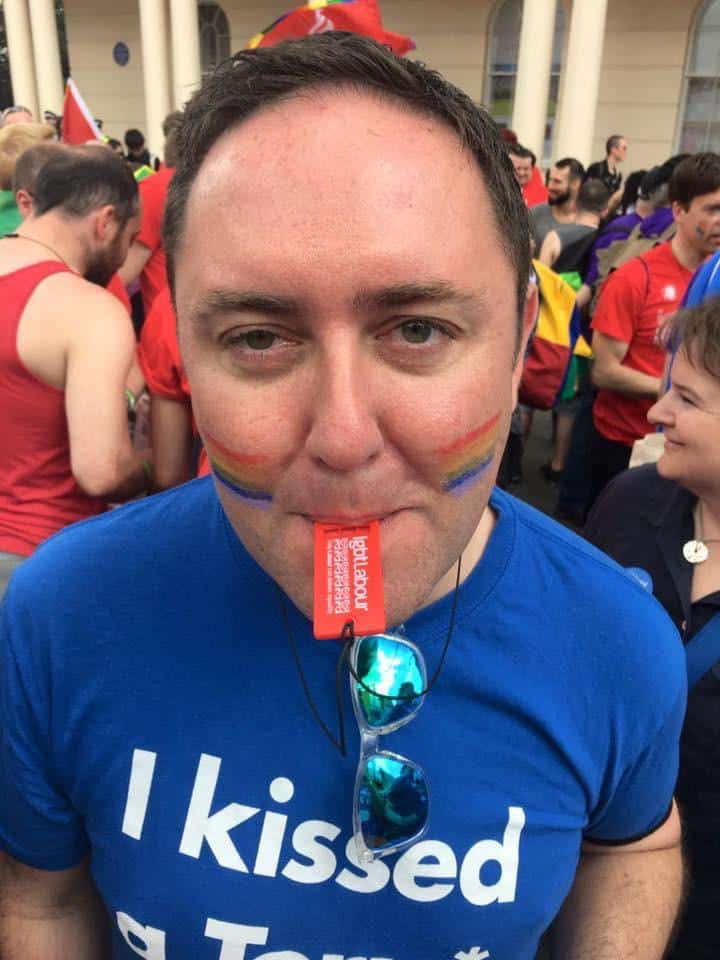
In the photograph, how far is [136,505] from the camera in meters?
1.10

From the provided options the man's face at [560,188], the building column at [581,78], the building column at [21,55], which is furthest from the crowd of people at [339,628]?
the building column at [21,55]

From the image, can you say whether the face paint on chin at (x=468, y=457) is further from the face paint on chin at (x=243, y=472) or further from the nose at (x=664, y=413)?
the nose at (x=664, y=413)

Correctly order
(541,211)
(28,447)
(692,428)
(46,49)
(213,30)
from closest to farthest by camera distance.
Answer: (692,428) < (28,447) < (541,211) < (46,49) < (213,30)

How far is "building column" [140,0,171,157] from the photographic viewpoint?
15.9 metres

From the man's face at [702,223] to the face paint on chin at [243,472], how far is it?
10.2 feet

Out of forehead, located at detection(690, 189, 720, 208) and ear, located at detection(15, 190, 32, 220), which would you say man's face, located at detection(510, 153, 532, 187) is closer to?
forehead, located at detection(690, 189, 720, 208)

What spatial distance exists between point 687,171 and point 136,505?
321 cm

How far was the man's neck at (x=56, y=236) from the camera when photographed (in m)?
2.35

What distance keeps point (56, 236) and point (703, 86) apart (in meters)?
15.7

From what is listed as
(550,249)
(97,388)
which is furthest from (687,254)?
(97,388)

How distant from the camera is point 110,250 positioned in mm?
2564

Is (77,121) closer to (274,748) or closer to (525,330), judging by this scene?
(525,330)

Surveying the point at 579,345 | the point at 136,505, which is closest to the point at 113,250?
the point at 136,505

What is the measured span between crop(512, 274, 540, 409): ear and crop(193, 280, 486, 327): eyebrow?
0.54ft
